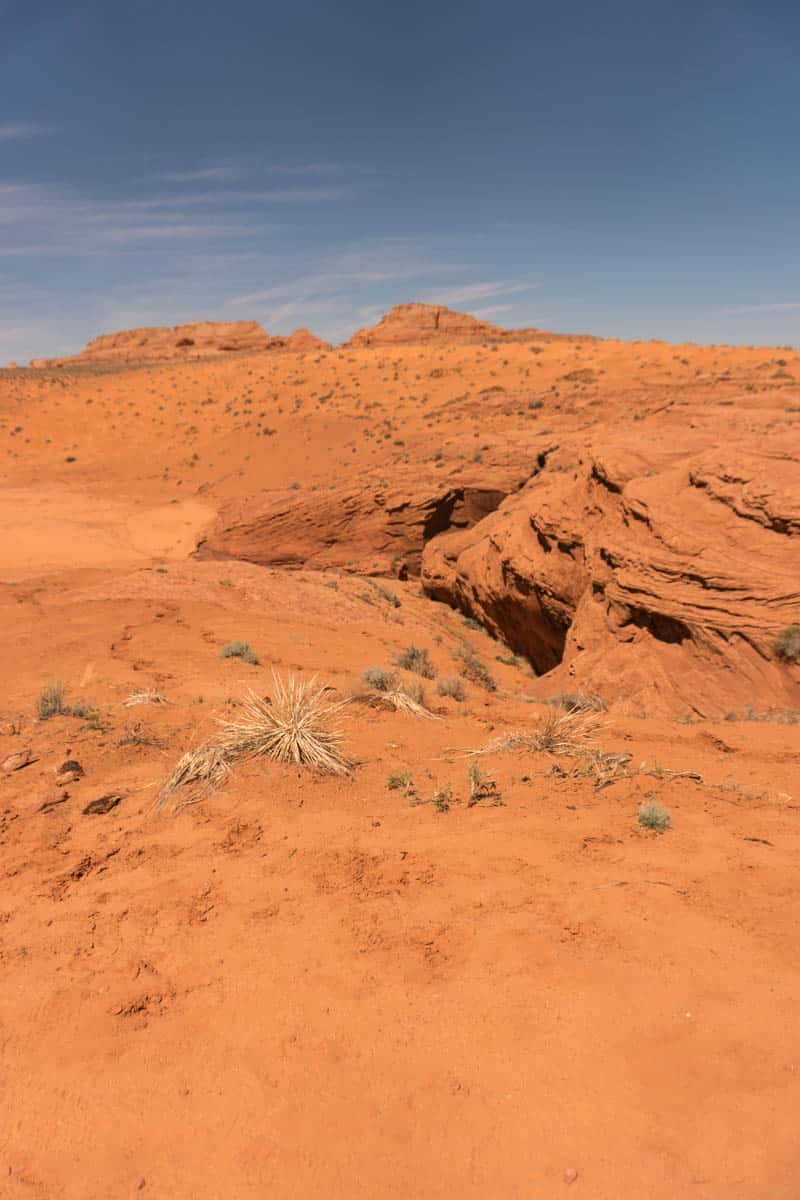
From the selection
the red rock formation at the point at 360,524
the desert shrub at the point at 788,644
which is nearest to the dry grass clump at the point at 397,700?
the desert shrub at the point at 788,644

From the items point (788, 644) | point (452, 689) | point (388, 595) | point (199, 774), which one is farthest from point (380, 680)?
point (388, 595)

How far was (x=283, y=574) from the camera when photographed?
38.5 feet

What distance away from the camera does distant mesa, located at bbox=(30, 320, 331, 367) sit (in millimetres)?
61881

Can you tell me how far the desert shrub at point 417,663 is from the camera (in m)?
7.50

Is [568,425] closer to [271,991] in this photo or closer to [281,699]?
[281,699]

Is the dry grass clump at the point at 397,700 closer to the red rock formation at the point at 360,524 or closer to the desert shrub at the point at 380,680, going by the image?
the desert shrub at the point at 380,680

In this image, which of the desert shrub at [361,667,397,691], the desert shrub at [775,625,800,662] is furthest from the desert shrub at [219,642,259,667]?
the desert shrub at [775,625,800,662]

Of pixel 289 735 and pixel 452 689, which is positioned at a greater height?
pixel 289 735

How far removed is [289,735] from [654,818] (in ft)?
8.27

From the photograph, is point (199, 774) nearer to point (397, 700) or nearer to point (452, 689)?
point (397, 700)

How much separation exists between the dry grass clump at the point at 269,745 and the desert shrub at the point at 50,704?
1.52 metres

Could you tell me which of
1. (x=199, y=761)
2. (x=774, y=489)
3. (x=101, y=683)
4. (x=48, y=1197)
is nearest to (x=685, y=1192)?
(x=48, y=1197)

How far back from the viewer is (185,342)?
218ft

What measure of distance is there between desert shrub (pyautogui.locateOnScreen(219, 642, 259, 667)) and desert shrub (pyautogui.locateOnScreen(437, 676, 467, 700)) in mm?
2077
